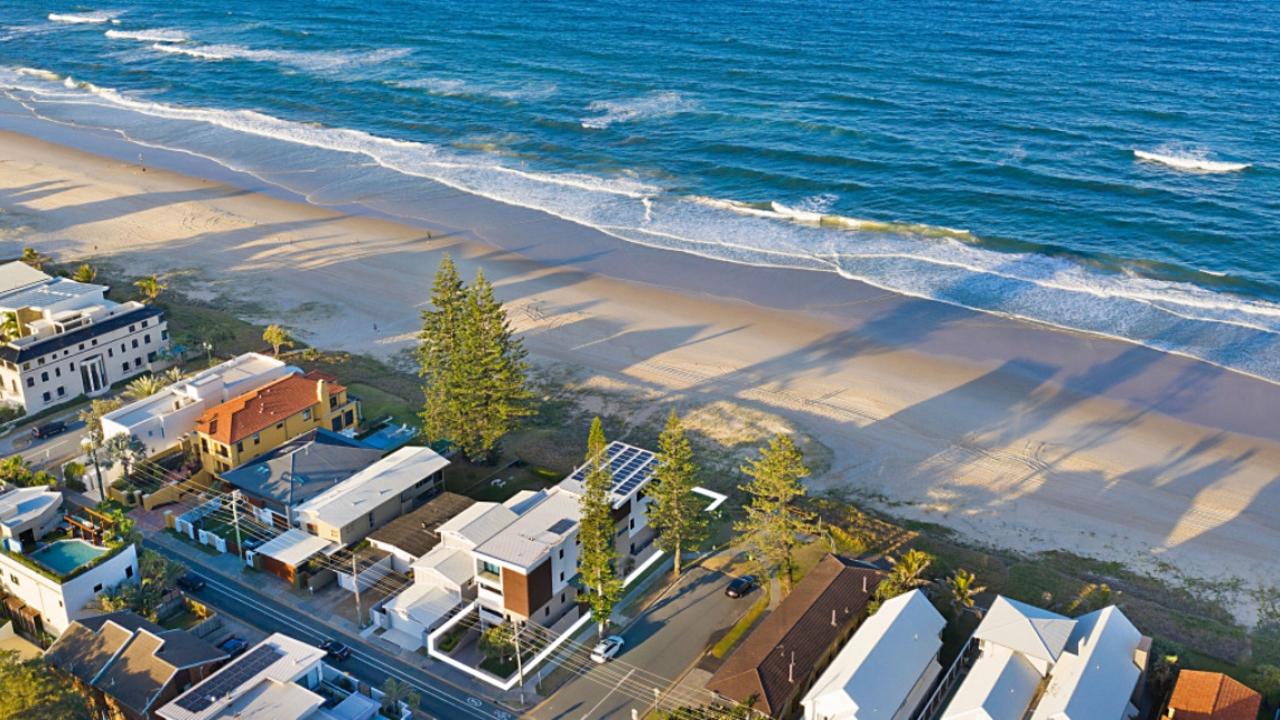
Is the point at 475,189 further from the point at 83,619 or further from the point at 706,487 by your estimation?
the point at 83,619

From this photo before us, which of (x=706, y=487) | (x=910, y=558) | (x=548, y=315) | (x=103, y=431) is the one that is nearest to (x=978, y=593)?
(x=910, y=558)

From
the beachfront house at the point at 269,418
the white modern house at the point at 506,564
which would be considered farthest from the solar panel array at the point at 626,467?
the beachfront house at the point at 269,418

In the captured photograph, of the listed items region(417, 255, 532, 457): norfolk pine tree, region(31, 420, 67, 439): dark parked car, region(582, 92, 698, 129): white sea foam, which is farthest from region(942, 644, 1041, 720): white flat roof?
region(582, 92, 698, 129): white sea foam

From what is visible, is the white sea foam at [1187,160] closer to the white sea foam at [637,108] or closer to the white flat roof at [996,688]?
the white sea foam at [637,108]

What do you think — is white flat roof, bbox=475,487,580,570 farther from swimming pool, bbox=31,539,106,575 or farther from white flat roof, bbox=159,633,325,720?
swimming pool, bbox=31,539,106,575

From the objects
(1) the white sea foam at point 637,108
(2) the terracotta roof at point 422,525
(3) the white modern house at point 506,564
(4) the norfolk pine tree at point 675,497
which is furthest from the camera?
(1) the white sea foam at point 637,108

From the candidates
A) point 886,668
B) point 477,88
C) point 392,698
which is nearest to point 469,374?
point 392,698
